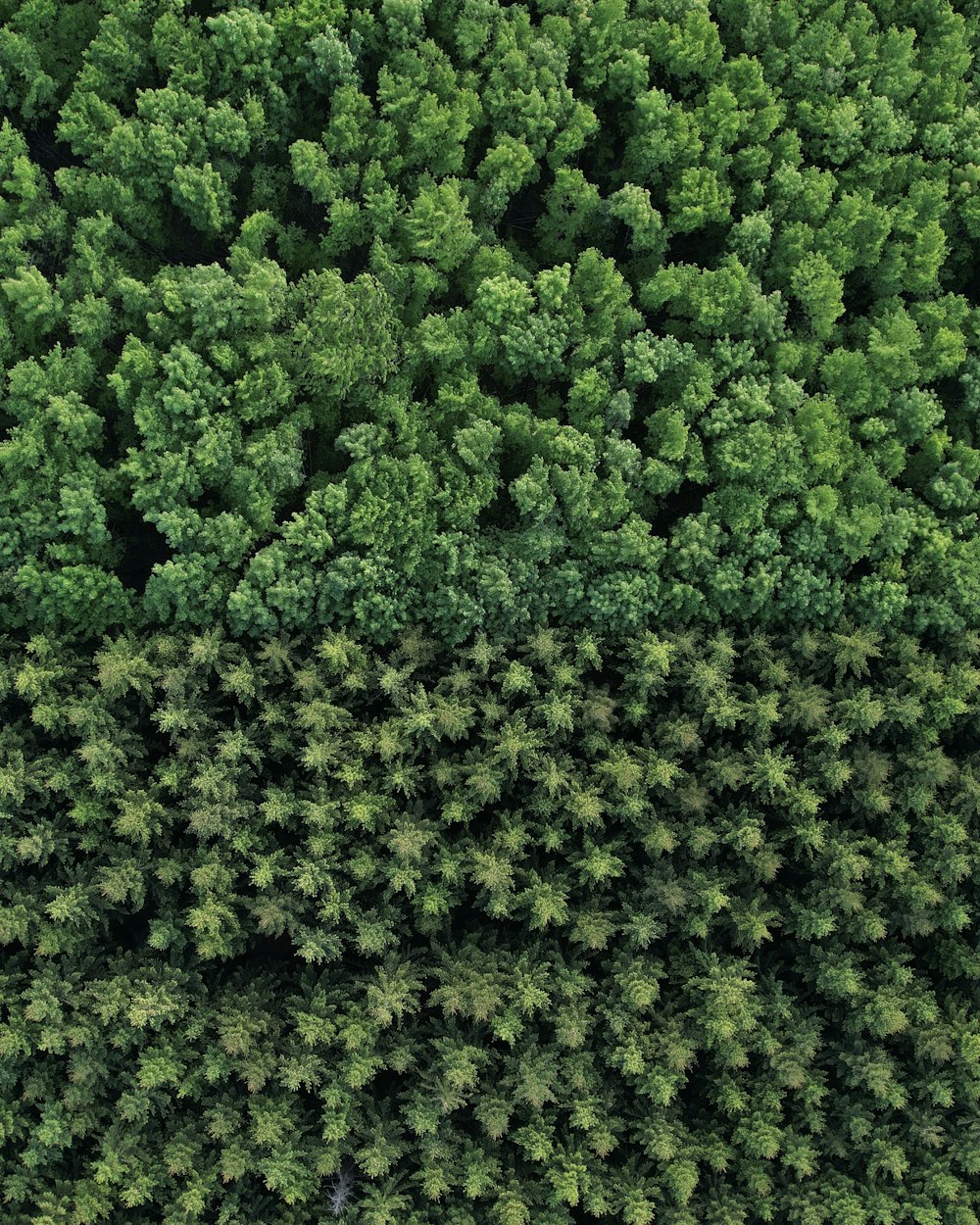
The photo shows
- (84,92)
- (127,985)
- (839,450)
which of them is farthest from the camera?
(839,450)

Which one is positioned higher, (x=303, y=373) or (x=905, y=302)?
(x=905, y=302)

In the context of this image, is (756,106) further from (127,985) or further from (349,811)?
(127,985)

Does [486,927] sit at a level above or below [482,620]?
below


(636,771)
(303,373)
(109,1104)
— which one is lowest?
(109,1104)

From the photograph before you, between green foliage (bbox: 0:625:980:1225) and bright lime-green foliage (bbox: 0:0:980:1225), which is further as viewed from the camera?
bright lime-green foliage (bbox: 0:0:980:1225)

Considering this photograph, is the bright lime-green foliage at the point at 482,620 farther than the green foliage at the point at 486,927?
Yes

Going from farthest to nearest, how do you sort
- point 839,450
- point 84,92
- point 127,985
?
1. point 839,450
2. point 84,92
3. point 127,985

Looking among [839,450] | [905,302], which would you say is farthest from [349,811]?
[905,302]

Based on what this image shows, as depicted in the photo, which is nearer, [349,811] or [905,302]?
[349,811]
